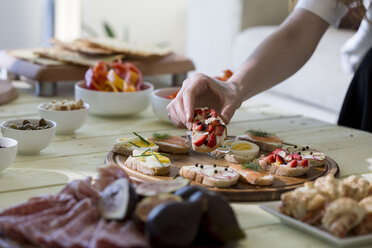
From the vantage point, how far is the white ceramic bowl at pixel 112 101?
2.13 m

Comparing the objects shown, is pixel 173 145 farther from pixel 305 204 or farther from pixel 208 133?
pixel 305 204

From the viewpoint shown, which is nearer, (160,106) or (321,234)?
(321,234)

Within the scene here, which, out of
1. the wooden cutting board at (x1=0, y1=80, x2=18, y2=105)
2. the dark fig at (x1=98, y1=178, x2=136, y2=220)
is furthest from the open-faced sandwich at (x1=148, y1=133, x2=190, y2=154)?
the wooden cutting board at (x1=0, y1=80, x2=18, y2=105)

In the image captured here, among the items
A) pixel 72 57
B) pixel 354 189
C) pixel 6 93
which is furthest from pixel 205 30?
pixel 354 189

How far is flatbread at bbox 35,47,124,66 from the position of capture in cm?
253

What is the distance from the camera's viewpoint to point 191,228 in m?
0.96

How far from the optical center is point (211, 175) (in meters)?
1.36

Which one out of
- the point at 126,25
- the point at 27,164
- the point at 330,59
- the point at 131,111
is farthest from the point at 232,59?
the point at 27,164

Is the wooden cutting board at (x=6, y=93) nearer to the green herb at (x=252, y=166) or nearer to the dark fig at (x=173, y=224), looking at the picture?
the green herb at (x=252, y=166)

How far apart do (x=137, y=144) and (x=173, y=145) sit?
0.34 feet

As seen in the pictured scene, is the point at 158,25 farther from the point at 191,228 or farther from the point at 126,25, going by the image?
the point at 191,228

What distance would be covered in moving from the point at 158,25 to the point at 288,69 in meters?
4.68

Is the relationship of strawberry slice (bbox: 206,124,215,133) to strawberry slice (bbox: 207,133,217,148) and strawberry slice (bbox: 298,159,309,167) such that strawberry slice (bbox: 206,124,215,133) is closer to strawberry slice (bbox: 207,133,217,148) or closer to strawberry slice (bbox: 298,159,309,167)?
strawberry slice (bbox: 207,133,217,148)

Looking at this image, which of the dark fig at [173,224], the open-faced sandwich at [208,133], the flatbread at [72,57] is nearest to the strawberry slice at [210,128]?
the open-faced sandwich at [208,133]
